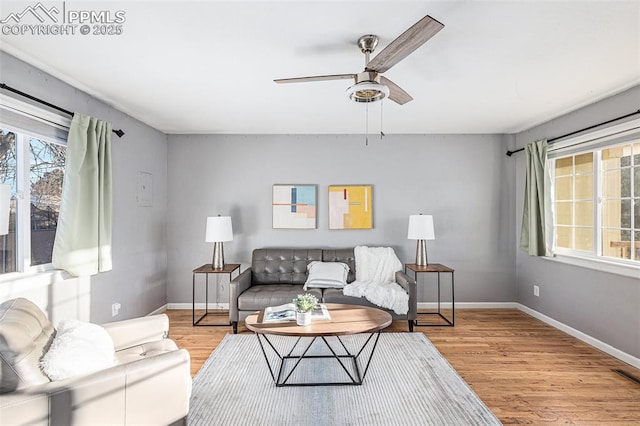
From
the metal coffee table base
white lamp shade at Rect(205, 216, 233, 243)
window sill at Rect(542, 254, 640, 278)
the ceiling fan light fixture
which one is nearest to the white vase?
the metal coffee table base

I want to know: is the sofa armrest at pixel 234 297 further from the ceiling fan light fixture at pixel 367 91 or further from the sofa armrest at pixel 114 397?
the ceiling fan light fixture at pixel 367 91

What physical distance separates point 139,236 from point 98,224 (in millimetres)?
1027

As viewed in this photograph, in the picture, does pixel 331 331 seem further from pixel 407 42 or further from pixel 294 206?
pixel 294 206

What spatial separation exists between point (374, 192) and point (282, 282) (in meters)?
1.78

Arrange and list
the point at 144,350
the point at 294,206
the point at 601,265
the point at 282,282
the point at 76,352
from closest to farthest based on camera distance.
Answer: the point at 76,352 < the point at 144,350 < the point at 601,265 < the point at 282,282 < the point at 294,206

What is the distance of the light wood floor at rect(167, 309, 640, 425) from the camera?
2.27 metres

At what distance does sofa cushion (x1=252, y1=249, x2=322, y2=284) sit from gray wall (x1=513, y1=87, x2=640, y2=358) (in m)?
2.82

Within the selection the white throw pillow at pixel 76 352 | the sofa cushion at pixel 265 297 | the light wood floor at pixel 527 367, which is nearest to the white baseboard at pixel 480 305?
the light wood floor at pixel 527 367

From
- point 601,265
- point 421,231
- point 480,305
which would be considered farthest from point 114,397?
point 480,305

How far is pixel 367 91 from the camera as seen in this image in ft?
7.09

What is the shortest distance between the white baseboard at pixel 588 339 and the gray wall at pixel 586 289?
0.12 feet

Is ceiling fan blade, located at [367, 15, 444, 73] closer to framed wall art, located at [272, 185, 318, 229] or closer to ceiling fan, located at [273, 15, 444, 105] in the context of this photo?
ceiling fan, located at [273, 15, 444, 105]

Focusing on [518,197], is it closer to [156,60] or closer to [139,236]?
[156,60]

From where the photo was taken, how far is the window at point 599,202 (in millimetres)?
3092
